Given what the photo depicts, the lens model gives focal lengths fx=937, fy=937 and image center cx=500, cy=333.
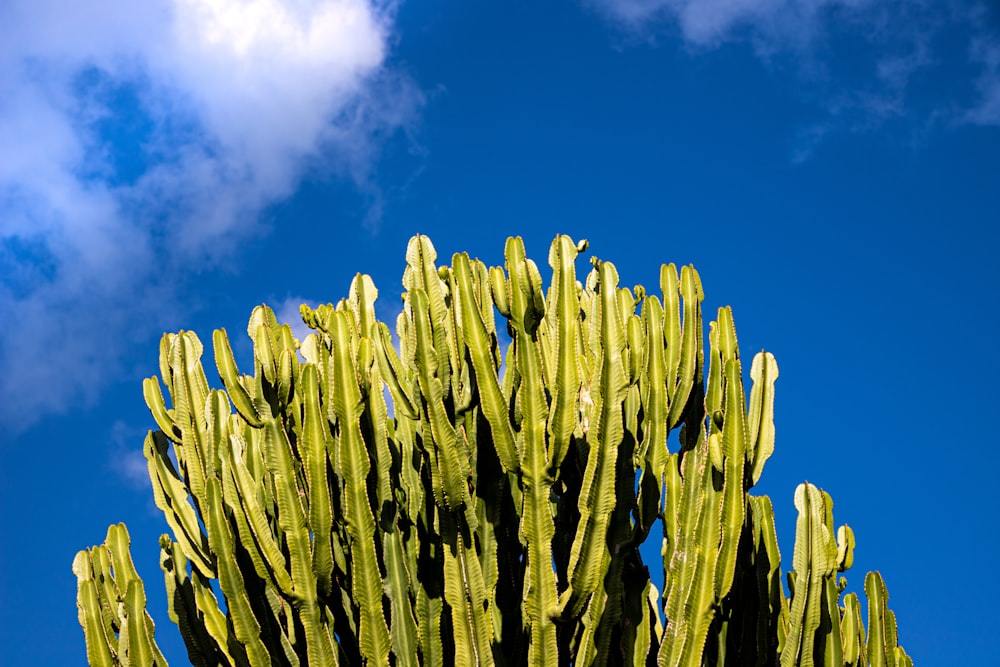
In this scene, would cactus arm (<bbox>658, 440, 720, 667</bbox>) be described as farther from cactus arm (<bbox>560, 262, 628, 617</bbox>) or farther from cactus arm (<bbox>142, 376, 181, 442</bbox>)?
cactus arm (<bbox>142, 376, 181, 442</bbox>)

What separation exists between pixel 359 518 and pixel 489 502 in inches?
21.2

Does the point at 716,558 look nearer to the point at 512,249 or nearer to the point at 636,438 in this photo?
the point at 636,438

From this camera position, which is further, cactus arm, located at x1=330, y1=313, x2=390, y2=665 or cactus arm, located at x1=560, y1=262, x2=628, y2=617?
cactus arm, located at x1=330, y1=313, x2=390, y2=665

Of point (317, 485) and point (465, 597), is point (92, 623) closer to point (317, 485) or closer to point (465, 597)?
point (317, 485)

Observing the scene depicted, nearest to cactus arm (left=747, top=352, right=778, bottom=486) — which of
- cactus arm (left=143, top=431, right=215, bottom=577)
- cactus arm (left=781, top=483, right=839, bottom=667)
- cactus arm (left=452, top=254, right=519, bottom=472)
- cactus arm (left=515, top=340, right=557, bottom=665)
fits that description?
cactus arm (left=781, top=483, right=839, bottom=667)

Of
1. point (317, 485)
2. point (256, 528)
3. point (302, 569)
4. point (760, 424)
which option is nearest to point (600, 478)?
point (760, 424)

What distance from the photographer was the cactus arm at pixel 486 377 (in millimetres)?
3533

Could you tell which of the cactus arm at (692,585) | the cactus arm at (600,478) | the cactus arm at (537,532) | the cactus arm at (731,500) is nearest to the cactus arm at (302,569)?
the cactus arm at (537,532)

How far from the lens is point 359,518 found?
3559mm

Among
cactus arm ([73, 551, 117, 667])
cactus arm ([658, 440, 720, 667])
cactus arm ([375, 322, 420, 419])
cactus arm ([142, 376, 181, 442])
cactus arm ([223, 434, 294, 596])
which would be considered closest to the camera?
cactus arm ([658, 440, 720, 667])

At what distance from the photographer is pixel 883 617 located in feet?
13.3

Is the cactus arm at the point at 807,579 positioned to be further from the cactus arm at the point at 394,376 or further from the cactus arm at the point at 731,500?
the cactus arm at the point at 394,376

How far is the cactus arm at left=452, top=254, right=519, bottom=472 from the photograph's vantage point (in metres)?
3.53

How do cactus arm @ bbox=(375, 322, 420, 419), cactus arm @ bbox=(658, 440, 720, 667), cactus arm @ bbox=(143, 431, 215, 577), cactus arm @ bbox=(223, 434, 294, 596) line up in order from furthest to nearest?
cactus arm @ bbox=(143, 431, 215, 577)
cactus arm @ bbox=(375, 322, 420, 419)
cactus arm @ bbox=(223, 434, 294, 596)
cactus arm @ bbox=(658, 440, 720, 667)
